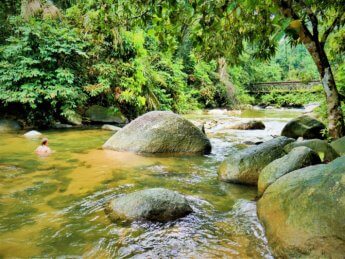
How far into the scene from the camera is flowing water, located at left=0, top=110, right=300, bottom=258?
3.00m

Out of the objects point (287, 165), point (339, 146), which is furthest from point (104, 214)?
point (339, 146)

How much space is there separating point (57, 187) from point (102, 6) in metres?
2.46

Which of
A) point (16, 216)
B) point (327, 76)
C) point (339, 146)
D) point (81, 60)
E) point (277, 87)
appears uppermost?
point (81, 60)

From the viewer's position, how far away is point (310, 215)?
107 inches

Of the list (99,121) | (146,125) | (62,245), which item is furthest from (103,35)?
(62,245)

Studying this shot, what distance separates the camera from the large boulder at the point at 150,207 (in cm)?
356

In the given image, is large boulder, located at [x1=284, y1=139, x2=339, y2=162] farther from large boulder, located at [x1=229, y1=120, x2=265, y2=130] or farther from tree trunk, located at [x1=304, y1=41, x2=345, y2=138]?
large boulder, located at [x1=229, y1=120, x2=265, y2=130]

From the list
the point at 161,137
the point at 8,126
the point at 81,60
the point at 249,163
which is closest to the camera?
the point at 249,163

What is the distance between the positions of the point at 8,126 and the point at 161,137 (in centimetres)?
Result: 544

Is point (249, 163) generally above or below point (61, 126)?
above

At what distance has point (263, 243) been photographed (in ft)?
10.1

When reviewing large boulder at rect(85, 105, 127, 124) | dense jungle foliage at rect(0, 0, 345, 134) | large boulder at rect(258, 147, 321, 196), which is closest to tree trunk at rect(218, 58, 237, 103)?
dense jungle foliage at rect(0, 0, 345, 134)

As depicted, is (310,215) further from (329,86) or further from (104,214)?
(329,86)

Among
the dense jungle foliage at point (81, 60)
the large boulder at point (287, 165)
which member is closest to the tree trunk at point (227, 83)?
the dense jungle foliage at point (81, 60)
